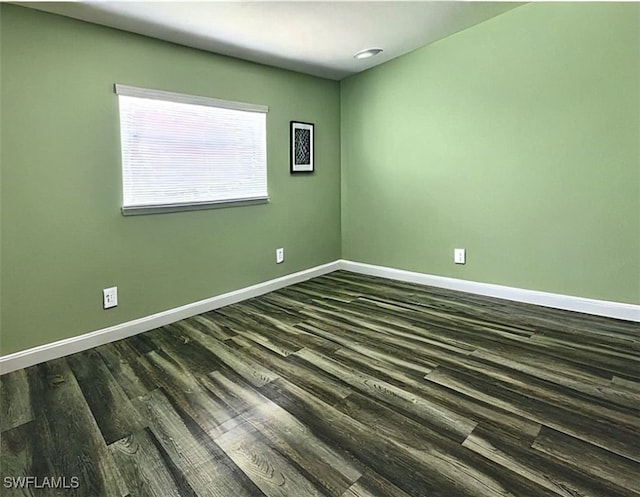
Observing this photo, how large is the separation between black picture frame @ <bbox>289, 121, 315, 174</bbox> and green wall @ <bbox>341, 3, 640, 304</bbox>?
0.59 metres

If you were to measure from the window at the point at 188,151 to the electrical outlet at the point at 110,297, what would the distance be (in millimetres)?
572

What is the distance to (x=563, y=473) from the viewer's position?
1.43m

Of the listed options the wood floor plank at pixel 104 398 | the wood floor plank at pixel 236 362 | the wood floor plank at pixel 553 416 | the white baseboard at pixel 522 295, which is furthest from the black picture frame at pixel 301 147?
the wood floor plank at pixel 553 416

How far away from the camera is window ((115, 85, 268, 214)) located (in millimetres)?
2787

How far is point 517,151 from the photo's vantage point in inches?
124

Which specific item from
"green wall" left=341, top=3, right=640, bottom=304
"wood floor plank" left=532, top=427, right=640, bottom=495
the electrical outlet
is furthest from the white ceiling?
"wood floor plank" left=532, top=427, right=640, bottom=495

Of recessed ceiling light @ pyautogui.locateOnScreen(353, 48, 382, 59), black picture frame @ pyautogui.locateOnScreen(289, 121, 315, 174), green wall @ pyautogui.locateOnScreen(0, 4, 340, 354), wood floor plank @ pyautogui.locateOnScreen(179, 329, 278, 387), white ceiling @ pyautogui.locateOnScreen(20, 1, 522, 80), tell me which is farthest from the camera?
black picture frame @ pyautogui.locateOnScreen(289, 121, 315, 174)

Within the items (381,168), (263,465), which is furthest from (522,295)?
(263,465)

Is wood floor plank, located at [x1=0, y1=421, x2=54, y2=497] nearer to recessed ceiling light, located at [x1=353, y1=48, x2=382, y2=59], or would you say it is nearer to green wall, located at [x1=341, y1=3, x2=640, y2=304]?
green wall, located at [x1=341, y1=3, x2=640, y2=304]

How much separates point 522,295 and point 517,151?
3.92ft

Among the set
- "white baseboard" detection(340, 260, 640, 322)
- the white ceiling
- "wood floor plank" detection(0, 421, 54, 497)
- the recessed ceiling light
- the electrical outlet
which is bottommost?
"wood floor plank" detection(0, 421, 54, 497)

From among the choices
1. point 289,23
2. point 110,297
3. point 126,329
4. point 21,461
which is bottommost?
point 21,461

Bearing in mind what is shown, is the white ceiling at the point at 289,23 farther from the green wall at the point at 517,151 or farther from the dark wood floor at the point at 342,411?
the dark wood floor at the point at 342,411

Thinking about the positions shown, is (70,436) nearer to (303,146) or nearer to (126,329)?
(126,329)
